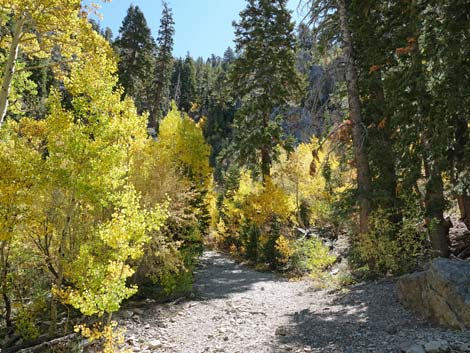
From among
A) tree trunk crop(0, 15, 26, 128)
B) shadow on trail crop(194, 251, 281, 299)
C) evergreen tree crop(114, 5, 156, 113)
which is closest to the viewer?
tree trunk crop(0, 15, 26, 128)

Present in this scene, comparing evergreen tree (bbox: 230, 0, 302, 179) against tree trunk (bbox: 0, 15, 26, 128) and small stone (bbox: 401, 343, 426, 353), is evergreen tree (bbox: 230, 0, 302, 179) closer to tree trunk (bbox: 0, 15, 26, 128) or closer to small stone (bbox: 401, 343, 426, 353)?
tree trunk (bbox: 0, 15, 26, 128)

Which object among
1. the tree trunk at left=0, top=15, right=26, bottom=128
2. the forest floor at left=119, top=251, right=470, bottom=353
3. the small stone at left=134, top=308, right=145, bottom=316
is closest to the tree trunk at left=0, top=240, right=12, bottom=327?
the forest floor at left=119, top=251, right=470, bottom=353

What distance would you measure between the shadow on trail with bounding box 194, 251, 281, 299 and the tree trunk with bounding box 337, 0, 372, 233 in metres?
4.89

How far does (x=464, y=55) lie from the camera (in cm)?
650

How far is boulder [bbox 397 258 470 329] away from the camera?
516 cm

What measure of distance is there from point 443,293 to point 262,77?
14.5 m

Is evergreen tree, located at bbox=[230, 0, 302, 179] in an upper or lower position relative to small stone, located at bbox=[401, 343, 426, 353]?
upper

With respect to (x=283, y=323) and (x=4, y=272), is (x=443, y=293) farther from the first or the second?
(x=4, y=272)

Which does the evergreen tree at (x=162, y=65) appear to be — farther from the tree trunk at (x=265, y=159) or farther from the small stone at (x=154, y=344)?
the small stone at (x=154, y=344)

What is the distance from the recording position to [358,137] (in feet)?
31.7

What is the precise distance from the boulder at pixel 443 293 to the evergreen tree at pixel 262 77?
1141 cm

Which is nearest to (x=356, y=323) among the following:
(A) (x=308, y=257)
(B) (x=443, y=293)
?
(B) (x=443, y=293)

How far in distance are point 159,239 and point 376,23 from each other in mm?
9392

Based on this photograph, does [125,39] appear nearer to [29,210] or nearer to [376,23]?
[376,23]
